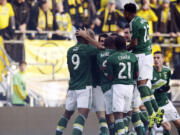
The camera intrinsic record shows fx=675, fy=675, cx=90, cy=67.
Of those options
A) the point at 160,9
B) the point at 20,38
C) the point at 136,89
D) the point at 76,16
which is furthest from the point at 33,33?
the point at 136,89

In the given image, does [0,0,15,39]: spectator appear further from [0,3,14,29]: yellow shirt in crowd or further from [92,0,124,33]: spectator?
[92,0,124,33]: spectator

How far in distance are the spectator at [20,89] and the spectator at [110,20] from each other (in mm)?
3205

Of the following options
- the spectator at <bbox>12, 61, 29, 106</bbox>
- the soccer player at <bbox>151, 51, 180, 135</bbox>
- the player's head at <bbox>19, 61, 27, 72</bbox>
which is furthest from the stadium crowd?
the soccer player at <bbox>151, 51, 180, 135</bbox>

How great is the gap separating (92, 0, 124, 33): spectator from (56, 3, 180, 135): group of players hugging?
522cm

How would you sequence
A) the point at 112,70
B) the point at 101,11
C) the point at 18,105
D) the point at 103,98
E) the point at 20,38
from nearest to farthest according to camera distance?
the point at 112,70
the point at 103,98
the point at 18,105
the point at 20,38
the point at 101,11

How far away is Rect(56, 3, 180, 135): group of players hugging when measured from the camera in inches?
526

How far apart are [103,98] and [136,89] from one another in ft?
2.45

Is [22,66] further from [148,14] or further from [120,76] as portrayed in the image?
[120,76]

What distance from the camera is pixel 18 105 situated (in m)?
17.7

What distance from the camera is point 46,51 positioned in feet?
61.3

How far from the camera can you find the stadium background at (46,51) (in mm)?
17891

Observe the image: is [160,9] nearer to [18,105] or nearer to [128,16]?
[18,105]

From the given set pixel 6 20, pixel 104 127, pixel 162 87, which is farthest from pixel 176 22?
pixel 104 127

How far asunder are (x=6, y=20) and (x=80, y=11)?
2545 mm
